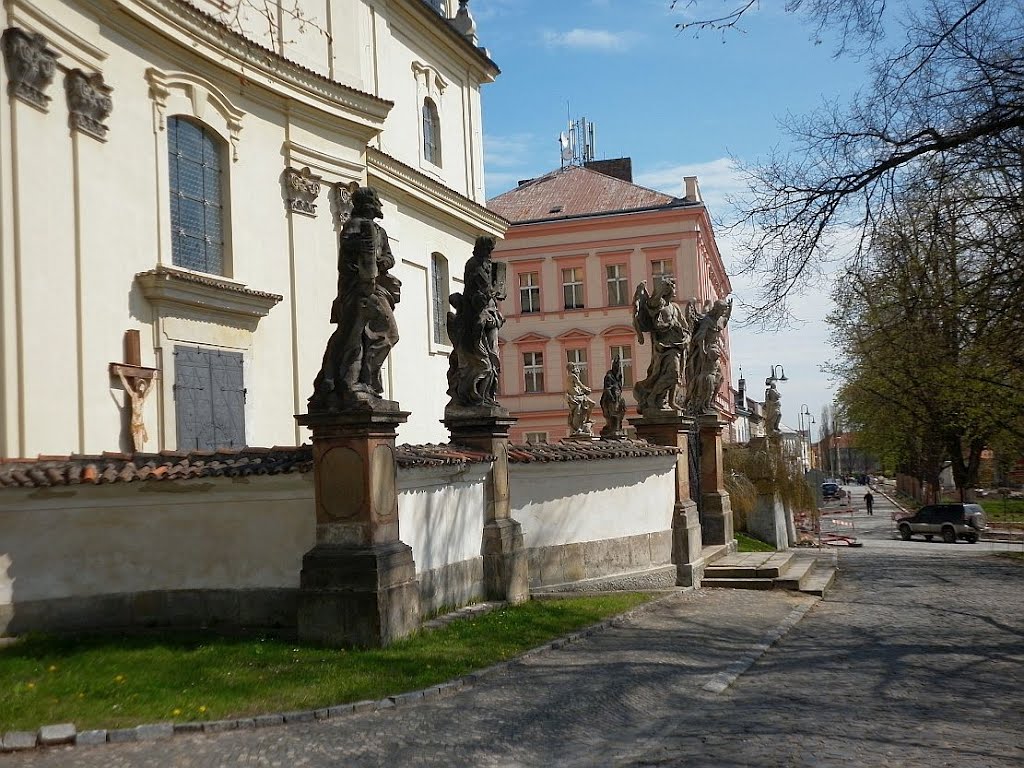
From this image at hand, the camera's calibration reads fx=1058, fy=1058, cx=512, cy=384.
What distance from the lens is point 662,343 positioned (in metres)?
17.5

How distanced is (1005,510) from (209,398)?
40.5m

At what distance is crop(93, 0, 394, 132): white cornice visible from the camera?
54.6ft

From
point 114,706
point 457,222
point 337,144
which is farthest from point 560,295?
point 114,706

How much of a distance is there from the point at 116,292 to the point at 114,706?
8.81 m

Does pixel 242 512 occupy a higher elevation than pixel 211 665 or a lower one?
higher

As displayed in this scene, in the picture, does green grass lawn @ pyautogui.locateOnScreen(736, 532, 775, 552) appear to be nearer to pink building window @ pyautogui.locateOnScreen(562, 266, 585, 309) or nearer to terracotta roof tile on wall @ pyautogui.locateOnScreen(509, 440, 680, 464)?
terracotta roof tile on wall @ pyautogui.locateOnScreen(509, 440, 680, 464)

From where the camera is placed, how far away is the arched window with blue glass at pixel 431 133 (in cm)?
2791

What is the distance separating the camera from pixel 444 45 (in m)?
28.8

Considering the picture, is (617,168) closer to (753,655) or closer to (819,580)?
(819,580)

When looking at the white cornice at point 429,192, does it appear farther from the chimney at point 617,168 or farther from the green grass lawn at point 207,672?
the chimney at point 617,168

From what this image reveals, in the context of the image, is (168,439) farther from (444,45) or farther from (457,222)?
(444,45)

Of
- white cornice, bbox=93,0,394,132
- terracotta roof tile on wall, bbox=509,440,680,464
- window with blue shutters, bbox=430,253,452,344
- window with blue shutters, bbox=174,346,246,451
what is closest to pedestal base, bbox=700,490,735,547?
terracotta roof tile on wall, bbox=509,440,680,464

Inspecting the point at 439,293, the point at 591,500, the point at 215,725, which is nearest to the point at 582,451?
the point at 591,500

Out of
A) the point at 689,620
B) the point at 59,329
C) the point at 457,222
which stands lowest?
the point at 689,620
